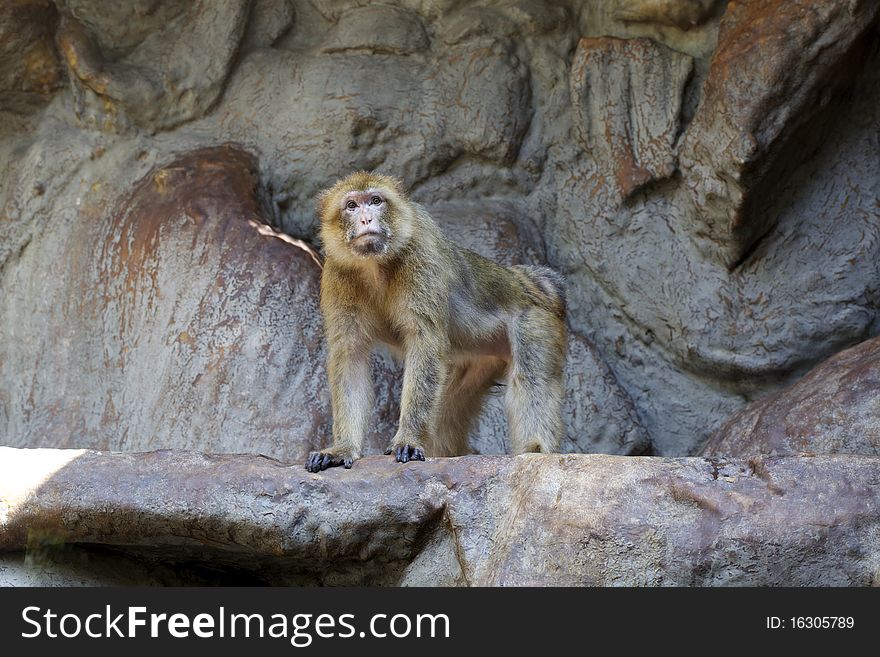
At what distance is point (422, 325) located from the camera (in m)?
6.18

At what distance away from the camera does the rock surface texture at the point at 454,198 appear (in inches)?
288

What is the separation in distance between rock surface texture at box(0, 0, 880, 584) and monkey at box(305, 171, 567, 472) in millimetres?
1060

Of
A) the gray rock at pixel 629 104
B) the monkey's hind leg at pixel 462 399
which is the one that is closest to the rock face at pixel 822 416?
the monkey's hind leg at pixel 462 399

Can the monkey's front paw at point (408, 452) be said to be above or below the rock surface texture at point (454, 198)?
below

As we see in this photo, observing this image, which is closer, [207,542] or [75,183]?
[207,542]

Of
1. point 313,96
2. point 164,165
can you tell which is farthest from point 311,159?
point 164,165

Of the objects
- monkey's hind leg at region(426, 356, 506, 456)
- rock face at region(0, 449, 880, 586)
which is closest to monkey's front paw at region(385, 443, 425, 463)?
rock face at region(0, 449, 880, 586)

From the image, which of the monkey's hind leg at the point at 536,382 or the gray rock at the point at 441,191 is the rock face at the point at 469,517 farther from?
the gray rock at the point at 441,191

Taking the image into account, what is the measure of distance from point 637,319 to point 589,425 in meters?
0.83

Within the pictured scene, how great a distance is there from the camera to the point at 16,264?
8391 millimetres

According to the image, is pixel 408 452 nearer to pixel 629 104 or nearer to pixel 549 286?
pixel 549 286

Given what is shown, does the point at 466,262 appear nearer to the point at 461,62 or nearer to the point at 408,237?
the point at 408,237

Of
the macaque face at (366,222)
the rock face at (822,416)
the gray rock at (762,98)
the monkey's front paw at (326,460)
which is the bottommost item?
the monkey's front paw at (326,460)
